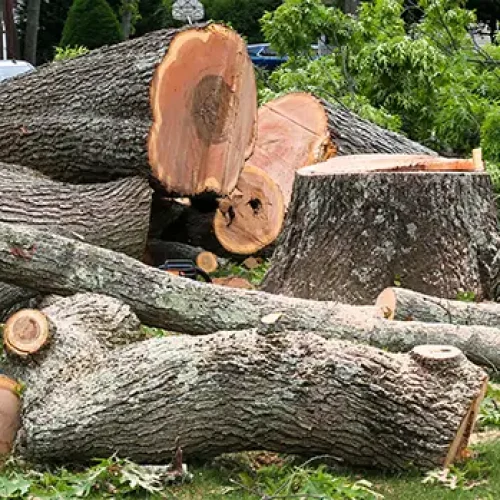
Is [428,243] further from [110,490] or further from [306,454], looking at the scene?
[110,490]

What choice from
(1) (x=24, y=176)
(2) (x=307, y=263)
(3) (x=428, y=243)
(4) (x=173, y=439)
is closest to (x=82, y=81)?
(1) (x=24, y=176)

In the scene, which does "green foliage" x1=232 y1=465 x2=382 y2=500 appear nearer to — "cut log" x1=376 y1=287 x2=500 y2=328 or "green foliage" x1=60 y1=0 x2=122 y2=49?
"cut log" x1=376 y1=287 x2=500 y2=328

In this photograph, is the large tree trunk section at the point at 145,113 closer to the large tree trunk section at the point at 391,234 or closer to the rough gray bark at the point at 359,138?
the rough gray bark at the point at 359,138

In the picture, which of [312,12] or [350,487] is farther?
[312,12]

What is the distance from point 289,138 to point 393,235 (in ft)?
9.49

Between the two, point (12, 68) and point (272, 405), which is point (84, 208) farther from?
point (12, 68)

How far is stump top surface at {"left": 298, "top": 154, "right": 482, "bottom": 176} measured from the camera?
6934 millimetres

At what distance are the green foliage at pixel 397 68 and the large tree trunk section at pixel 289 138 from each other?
1.35 metres

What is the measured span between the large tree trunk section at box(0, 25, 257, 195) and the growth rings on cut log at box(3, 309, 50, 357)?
294 cm

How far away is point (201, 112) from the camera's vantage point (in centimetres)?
831

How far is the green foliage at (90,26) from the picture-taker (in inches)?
1014

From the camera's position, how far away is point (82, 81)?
838cm

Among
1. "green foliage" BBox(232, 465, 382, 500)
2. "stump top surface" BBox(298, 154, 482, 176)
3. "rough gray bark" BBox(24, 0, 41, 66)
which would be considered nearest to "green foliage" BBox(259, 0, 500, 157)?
"stump top surface" BBox(298, 154, 482, 176)

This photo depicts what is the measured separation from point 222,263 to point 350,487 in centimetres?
497
